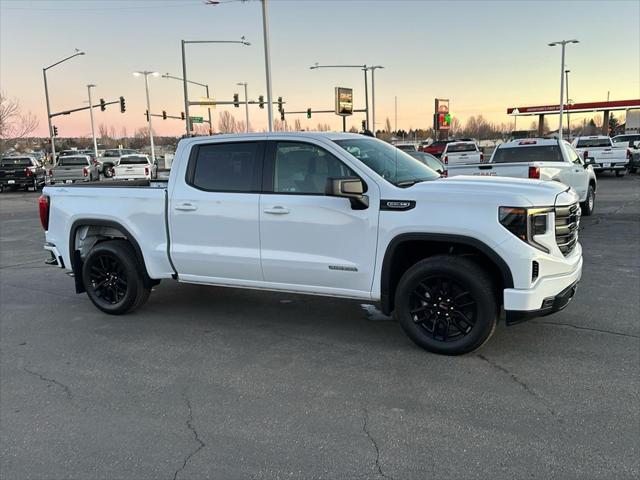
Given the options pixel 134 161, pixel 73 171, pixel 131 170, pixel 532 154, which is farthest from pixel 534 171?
pixel 73 171

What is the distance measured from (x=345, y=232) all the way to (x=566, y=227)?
73.5 inches

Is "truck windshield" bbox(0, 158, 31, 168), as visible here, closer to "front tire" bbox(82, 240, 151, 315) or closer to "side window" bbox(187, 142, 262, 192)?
"front tire" bbox(82, 240, 151, 315)

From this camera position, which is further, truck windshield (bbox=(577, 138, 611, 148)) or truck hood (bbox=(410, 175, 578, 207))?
truck windshield (bbox=(577, 138, 611, 148))

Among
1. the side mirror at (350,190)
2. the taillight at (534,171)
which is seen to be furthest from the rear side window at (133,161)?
the side mirror at (350,190)

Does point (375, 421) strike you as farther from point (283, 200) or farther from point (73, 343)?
point (73, 343)

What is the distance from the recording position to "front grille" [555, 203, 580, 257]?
4582 millimetres

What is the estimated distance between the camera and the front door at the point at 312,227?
4859 mm

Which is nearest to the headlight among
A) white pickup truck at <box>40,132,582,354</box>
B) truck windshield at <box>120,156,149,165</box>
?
white pickup truck at <box>40,132,582,354</box>

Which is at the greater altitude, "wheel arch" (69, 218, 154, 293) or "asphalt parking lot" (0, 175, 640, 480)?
"wheel arch" (69, 218, 154, 293)

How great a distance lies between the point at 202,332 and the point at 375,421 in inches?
99.3

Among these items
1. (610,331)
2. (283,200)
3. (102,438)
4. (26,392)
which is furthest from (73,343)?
(610,331)

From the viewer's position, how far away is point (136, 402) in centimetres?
409

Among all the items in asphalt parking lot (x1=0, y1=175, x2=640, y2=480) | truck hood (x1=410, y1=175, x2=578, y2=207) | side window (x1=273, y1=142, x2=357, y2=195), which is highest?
side window (x1=273, y1=142, x2=357, y2=195)

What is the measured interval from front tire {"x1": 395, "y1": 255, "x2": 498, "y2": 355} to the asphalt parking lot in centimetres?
18
